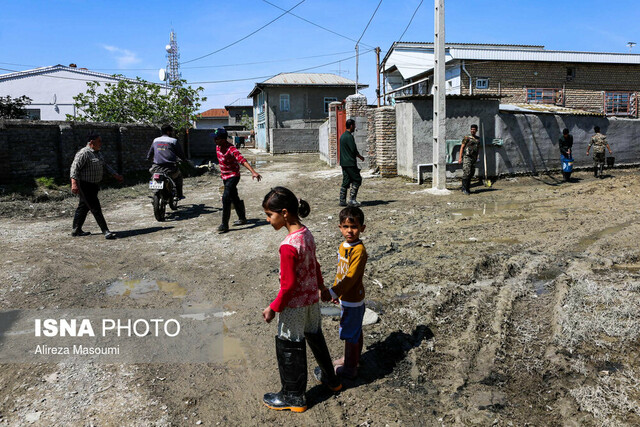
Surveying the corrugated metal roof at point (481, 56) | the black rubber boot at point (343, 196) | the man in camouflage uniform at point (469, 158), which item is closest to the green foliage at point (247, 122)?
the corrugated metal roof at point (481, 56)

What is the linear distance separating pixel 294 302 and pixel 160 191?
6678 mm

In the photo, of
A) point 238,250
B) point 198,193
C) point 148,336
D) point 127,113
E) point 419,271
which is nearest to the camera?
point 148,336

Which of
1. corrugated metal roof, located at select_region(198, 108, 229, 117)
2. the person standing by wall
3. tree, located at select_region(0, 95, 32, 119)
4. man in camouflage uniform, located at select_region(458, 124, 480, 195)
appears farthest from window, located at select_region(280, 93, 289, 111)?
corrugated metal roof, located at select_region(198, 108, 229, 117)

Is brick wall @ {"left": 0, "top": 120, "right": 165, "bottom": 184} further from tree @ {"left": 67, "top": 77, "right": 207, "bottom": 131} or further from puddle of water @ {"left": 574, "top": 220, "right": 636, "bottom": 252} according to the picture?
puddle of water @ {"left": 574, "top": 220, "right": 636, "bottom": 252}

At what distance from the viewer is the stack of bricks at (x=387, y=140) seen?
535 inches

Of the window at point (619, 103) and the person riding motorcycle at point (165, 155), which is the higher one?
the window at point (619, 103)

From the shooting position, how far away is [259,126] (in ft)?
127

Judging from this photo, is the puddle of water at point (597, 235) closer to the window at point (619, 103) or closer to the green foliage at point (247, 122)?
the window at point (619, 103)

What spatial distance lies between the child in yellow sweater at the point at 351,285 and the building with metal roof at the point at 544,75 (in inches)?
848

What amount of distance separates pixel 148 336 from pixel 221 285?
134cm

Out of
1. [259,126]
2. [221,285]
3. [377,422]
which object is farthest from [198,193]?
[259,126]

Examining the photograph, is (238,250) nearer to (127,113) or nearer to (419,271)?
(419,271)

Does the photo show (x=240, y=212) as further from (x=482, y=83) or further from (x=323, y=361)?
(x=482, y=83)

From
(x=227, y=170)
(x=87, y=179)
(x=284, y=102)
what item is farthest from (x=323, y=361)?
(x=284, y=102)
